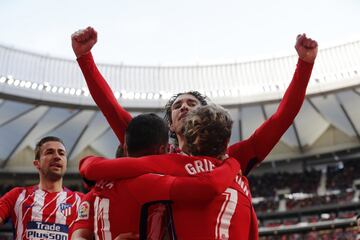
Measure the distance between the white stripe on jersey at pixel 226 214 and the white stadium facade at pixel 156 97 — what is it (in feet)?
70.8

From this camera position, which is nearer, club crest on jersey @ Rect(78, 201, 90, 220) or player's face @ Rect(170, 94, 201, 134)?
club crest on jersey @ Rect(78, 201, 90, 220)

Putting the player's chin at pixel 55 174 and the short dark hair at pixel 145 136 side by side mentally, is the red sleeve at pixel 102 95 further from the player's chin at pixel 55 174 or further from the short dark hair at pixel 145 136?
the player's chin at pixel 55 174

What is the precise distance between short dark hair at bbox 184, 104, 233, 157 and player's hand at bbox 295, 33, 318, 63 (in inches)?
26.5

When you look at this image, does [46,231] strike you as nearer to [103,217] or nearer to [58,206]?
[58,206]

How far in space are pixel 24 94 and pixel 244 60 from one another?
11055mm

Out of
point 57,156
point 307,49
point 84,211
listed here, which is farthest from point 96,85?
point 57,156

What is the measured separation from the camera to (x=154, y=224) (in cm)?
221

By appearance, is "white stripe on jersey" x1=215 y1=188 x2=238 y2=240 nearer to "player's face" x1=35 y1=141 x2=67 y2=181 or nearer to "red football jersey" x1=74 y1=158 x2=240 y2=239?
"red football jersey" x1=74 y1=158 x2=240 y2=239

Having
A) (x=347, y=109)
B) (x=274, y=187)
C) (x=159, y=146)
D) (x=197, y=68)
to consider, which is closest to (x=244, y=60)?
(x=197, y=68)

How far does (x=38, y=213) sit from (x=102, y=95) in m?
1.97

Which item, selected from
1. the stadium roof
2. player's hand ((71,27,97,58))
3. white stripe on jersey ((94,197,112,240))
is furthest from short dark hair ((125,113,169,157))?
the stadium roof

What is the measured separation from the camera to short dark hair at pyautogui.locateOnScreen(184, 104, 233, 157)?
2.34 m

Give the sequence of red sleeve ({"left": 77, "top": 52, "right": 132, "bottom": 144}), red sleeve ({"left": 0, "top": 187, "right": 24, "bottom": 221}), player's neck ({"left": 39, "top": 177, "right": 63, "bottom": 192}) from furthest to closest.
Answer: player's neck ({"left": 39, "top": 177, "right": 63, "bottom": 192}), red sleeve ({"left": 0, "top": 187, "right": 24, "bottom": 221}), red sleeve ({"left": 77, "top": 52, "right": 132, "bottom": 144})

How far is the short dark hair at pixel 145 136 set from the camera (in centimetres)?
234
